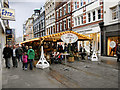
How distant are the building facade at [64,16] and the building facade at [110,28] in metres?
10.6

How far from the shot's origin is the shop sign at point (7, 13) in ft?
37.7

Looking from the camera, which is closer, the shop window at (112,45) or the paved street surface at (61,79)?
the paved street surface at (61,79)

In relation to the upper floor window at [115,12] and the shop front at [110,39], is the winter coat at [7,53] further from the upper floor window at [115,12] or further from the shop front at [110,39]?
the upper floor window at [115,12]

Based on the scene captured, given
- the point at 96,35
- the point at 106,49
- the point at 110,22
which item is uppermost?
the point at 110,22

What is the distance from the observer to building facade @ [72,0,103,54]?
20500mm

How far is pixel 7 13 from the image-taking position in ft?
38.3

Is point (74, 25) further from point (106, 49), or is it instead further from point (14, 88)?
point (14, 88)

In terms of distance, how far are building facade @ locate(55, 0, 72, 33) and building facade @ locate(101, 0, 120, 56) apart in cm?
1063

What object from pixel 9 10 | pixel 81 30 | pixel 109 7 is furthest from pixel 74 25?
pixel 9 10

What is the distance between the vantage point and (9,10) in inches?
464

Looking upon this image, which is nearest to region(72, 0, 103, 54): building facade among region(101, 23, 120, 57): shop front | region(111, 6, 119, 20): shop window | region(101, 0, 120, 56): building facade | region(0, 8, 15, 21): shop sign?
region(101, 0, 120, 56): building facade

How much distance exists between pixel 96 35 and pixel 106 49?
9.82 feet

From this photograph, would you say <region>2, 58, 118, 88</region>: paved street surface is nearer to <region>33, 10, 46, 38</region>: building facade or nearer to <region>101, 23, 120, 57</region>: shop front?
<region>101, 23, 120, 57</region>: shop front

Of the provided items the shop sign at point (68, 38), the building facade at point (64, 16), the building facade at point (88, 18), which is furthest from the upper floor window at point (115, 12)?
the building facade at point (64, 16)
